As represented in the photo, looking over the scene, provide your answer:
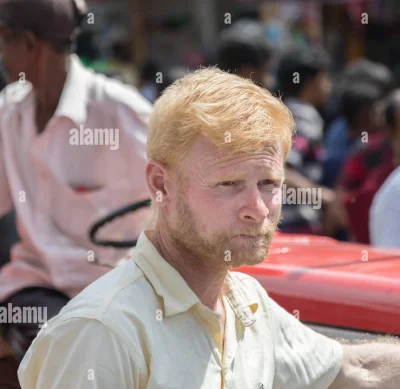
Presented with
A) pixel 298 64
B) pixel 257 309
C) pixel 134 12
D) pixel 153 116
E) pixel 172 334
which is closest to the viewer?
pixel 172 334

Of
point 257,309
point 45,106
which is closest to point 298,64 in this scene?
point 45,106

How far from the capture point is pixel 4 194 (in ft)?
10.0

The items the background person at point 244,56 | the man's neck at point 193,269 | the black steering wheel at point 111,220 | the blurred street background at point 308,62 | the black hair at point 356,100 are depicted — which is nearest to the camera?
the man's neck at point 193,269

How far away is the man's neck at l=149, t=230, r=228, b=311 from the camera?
5.85ft

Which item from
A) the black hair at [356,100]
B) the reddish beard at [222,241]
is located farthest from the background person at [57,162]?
the black hair at [356,100]

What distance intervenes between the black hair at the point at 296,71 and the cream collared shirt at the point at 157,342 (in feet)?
15.6

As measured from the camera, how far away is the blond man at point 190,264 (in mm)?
1574

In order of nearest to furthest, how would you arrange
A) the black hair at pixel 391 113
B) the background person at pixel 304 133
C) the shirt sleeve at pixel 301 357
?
the shirt sleeve at pixel 301 357, the black hair at pixel 391 113, the background person at pixel 304 133

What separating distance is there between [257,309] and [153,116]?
0.50m

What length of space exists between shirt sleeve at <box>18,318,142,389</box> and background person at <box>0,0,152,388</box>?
1.26 metres

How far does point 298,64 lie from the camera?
6.86 meters

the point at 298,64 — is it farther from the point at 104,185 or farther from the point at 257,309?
the point at 257,309

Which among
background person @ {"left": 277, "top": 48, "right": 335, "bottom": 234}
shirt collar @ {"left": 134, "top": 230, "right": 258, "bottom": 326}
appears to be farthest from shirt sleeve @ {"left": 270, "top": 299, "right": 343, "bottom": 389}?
background person @ {"left": 277, "top": 48, "right": 335, "bottom": 234}

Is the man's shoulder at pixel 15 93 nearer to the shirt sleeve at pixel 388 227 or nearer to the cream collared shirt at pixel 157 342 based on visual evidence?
the cream collared shirt at pixel 157 342
